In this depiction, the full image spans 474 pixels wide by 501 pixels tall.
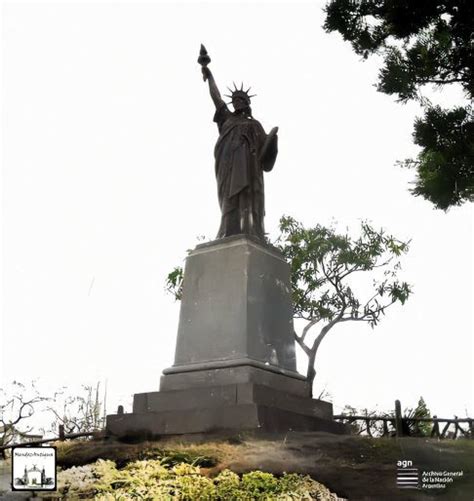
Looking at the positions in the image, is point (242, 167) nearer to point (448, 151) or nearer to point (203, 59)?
point (203, 59)

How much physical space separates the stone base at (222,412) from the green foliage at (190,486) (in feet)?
2.18

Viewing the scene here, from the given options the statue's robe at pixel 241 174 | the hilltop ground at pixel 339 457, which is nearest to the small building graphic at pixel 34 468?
the hilltop ground at pixel 339 457

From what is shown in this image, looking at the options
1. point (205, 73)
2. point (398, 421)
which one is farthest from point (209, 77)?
point (398, 421)

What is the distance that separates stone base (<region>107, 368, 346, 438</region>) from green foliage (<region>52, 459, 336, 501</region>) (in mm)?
666

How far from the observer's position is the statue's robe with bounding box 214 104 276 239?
9.38 m

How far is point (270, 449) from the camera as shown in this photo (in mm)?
6895

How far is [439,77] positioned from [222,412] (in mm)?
4687

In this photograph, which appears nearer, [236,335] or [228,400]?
[228,400]

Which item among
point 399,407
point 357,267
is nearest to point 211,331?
point 399,407

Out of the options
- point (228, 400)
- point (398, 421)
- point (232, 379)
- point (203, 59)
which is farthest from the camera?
point (398, 421)

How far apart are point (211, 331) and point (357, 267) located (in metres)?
11.7

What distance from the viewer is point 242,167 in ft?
31.0

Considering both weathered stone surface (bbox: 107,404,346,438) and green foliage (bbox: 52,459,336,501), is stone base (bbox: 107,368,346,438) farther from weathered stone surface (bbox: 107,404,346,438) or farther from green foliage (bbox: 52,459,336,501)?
green foliage (bbox: 52,459,336,501)

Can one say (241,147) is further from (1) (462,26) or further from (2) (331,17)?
(1) (462,26)
